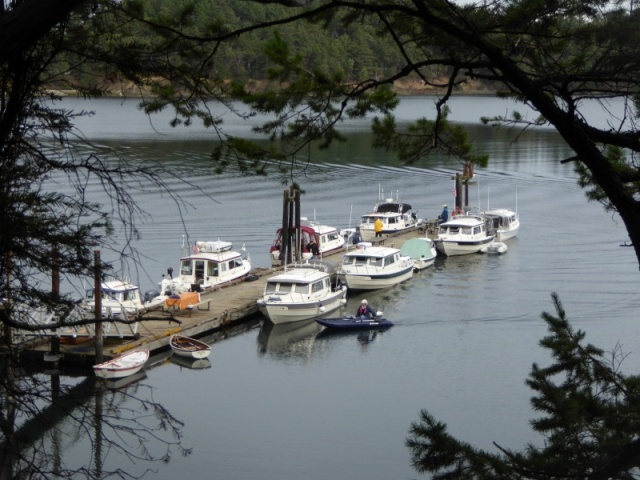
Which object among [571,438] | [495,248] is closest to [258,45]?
[571,438]

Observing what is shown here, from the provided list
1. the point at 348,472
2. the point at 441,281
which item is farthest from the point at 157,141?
the point at 348,472

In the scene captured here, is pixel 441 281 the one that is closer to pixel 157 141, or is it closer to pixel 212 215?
pixel 212 215

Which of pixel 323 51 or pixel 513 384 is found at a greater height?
pixel 323 51

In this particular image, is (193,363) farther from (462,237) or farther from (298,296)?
(462,237)

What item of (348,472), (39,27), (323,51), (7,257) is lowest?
(348,472)

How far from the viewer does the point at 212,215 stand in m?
44.0

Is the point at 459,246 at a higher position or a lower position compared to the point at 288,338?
higher

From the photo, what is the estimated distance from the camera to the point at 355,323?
95.5 feet

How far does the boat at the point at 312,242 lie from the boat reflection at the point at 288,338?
544 cm

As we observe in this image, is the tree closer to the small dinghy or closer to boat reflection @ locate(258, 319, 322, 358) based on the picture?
boat reflection @ locate(258, 319, 322, 358)

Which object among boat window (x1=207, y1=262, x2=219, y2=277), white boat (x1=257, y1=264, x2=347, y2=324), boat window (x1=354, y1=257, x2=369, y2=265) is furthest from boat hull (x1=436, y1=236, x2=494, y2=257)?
boat window (x1=207, y1=262, x2=219, y2=277)

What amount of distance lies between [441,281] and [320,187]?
17920 millimetres

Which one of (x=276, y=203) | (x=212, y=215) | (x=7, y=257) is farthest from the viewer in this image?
(x=276, y=203)

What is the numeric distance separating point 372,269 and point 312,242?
4.12 meters
